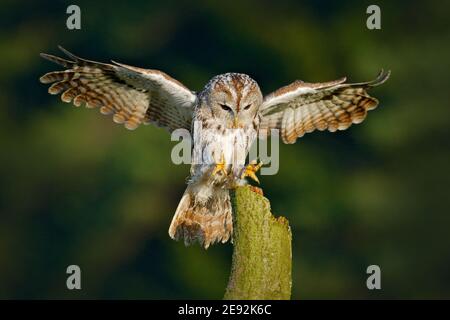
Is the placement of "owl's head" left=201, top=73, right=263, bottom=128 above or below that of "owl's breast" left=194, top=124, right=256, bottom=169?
above

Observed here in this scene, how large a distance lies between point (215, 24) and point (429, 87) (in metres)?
3.18

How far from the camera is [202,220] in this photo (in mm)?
6715

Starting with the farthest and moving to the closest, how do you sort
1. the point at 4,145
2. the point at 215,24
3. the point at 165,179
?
the point at 215,24 → the point at 4,145 → the point at 165,179

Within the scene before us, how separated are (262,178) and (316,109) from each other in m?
5.97

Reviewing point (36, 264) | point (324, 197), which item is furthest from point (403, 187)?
point (36, 264)

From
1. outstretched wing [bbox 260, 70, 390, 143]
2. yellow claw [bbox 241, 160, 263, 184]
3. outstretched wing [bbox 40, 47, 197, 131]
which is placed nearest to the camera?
yellow claw [bbox 241, 160, 263, 184]

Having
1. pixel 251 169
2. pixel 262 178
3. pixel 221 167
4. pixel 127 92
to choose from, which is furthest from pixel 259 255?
pixel 262 178

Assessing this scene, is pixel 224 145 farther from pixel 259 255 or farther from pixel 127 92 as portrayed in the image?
pixel 259 255

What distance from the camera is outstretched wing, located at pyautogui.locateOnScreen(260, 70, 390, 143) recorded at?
21.8 feet

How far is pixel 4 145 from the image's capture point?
13750mm

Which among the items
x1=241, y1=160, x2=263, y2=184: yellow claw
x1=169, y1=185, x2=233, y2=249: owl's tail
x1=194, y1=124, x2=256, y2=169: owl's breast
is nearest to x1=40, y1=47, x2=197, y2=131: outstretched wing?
x1=194, y1=124, x2=256, y2=169: owl's breast

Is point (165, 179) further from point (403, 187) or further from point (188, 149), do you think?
point (188, 149)

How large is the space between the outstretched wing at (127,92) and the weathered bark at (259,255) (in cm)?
186

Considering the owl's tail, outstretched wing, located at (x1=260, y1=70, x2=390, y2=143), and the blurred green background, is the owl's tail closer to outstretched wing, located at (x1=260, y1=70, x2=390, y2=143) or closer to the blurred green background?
outstretched wing, located at (x1=260, y1=70, x2=390, y2=143)
